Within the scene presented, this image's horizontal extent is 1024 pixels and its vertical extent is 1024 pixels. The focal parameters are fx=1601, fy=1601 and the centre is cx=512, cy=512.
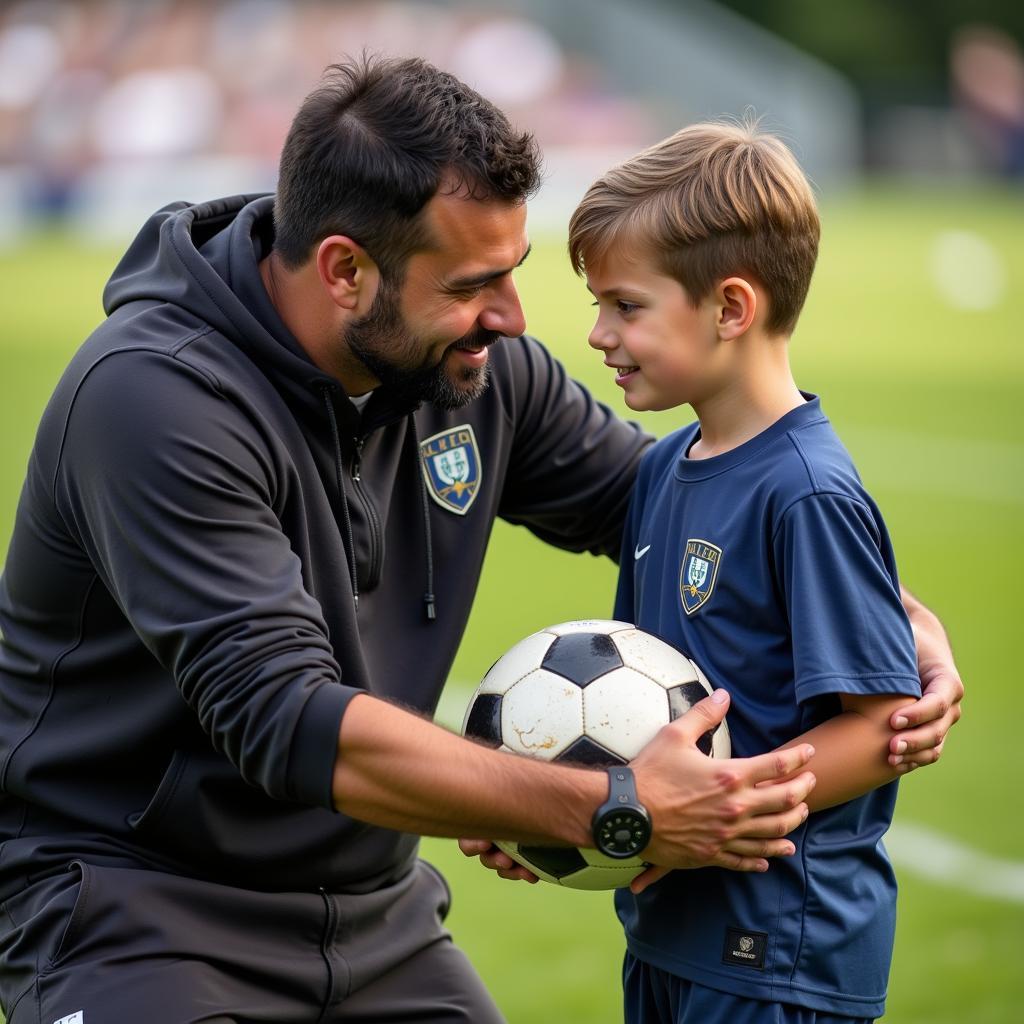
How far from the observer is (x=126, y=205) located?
110ft

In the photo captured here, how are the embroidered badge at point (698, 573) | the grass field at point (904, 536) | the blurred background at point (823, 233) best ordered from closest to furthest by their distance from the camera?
the embroidered badge at point (698, 573)
the grass field at point (904, 536)
the blurred background at point (823, 233)

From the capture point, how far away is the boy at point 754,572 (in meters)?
3.23

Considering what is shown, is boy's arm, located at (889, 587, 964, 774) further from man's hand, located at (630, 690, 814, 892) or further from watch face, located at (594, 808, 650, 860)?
watch face, located at (594, 808, 650, 860)

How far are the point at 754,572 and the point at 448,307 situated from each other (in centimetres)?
103

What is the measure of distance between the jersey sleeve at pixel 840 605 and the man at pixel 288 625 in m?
0.18

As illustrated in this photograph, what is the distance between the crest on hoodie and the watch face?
126 cm

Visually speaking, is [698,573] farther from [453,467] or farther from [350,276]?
[350,276]

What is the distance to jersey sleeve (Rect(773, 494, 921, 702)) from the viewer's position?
10.4ft

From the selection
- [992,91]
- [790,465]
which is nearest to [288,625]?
[790,465]

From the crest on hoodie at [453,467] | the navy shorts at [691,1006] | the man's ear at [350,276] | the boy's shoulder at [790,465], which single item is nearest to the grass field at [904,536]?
the navy shorts at [691,1006]

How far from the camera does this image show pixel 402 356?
12.6 feet

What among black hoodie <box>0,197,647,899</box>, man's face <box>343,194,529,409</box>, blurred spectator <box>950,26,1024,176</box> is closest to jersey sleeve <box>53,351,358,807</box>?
black hoodie <box>0,197,647,899</box>

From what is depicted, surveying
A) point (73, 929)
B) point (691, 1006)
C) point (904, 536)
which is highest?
point (904, 536)

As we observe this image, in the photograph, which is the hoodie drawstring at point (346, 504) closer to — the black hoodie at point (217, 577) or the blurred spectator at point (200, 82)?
the black hoodie at point (217, 577)
